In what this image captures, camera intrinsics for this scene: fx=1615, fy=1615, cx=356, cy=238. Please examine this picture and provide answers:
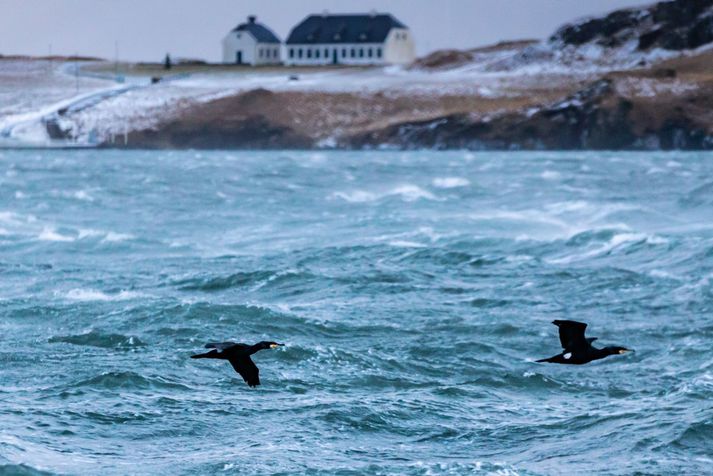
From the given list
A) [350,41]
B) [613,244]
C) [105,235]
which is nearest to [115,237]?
[105,235]

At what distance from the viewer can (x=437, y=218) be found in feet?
169

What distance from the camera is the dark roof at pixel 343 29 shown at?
471ft

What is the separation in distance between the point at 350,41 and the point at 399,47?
443 centimetres

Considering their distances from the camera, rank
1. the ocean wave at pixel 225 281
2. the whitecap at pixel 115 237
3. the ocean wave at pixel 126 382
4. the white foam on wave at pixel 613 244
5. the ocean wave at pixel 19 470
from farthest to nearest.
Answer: the whitecap at pixel 115 237
the white foam on wave at pixel 613 244
the ocean wave at pixel 225 281
the ocean wave at pixel 126 382
the ocean wave at pixel 19 470

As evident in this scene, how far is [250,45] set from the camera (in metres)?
144

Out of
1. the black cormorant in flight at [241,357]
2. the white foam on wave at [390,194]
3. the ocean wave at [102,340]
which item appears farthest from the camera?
the white foam on wave at [390,194]

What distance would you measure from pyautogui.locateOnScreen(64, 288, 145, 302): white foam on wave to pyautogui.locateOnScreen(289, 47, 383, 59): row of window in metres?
113

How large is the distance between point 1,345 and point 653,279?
15.0m

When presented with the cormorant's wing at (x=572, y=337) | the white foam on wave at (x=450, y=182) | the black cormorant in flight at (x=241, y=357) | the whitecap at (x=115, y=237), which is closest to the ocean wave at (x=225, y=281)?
the whitecap at (x=115, y=237)

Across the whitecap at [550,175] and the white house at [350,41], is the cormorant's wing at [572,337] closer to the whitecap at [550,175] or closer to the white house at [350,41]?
the whitecap at [550,175]

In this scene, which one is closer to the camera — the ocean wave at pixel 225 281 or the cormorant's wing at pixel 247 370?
the cormorant's wing at pixel 247 370

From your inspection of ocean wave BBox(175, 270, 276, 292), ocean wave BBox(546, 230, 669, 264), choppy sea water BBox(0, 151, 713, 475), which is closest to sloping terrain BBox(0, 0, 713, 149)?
choppy sea water BBox(0, 151, 713, 475)

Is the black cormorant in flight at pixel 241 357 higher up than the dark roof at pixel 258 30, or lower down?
lower down

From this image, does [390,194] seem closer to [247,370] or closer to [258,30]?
[247,370]
